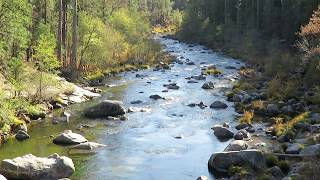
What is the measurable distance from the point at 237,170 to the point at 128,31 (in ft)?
179

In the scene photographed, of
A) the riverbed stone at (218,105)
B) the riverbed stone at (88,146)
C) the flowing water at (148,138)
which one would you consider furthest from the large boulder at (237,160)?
the riverbed stone at (218,105)

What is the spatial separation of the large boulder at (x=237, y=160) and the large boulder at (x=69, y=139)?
340 inches

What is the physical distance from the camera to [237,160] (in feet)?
76.7

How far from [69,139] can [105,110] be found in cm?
817

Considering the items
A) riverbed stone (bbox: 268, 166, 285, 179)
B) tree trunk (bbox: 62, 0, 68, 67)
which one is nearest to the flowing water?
riverbed stone (bbox: 268, 166, 285, 179)

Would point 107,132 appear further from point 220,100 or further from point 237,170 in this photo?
point 220,100

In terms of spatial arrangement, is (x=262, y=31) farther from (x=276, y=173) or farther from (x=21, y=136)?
(x=276, y=173)

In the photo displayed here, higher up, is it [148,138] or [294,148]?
[294,148]

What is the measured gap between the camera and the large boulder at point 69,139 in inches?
1118

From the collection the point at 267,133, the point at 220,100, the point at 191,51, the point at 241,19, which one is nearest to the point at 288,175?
the point at 267,133

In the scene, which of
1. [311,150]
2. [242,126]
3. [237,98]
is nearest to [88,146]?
[242,126]

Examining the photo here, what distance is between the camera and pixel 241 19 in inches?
3590

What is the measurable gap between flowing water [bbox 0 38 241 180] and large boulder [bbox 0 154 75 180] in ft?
2.25

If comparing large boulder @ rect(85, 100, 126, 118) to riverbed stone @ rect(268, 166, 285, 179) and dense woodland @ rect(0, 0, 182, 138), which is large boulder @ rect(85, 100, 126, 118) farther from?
riverbed stone @ rect(268, 166, 285, 179)
